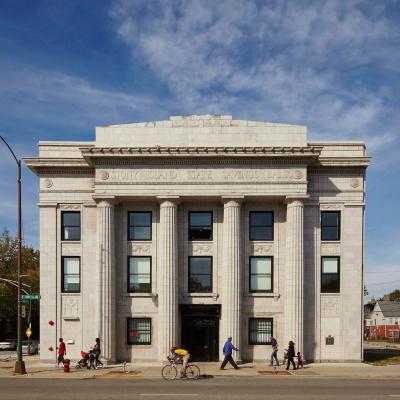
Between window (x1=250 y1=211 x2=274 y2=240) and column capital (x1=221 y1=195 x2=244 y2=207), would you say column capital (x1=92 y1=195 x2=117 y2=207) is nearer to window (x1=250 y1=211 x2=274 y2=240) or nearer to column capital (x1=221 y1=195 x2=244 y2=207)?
column capital (x1=221 y1=195 x2=244 y2=207)

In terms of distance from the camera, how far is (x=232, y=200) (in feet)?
101

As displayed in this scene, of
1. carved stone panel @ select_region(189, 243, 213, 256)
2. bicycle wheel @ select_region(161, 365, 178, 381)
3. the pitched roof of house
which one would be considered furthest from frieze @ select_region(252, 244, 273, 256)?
the pitched roof of house

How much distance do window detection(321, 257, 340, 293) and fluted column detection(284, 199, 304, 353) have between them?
73.8 inches

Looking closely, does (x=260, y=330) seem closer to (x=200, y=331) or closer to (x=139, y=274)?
(x=200, y=331)

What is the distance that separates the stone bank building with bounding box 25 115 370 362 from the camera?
3036 centimetres

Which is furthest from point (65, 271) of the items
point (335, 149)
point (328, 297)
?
point (335, 149)

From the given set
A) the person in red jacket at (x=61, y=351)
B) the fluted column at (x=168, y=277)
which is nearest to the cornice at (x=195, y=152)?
the fluted column at (x=168, y=277)

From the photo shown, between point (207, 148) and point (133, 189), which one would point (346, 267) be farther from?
point (133, 189)

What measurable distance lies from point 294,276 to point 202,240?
6134 millimetres

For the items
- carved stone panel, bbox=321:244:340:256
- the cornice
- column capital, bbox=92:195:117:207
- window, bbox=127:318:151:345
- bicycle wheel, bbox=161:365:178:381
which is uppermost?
the cornice

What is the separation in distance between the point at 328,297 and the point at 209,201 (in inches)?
377

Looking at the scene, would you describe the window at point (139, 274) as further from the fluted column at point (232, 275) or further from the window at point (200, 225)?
the fluted column at point (232, 275)

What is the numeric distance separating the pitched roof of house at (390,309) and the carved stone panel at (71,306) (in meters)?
87.6

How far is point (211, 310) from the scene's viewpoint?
30953mm
